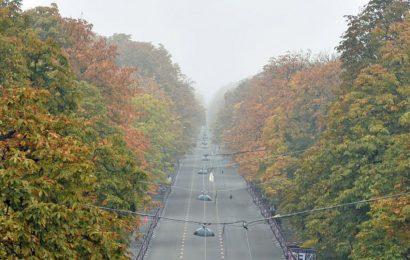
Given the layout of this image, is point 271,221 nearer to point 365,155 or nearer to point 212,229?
point 212,229

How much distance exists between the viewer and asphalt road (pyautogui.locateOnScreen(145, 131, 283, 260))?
157 ft

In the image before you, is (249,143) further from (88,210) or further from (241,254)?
(88,210)

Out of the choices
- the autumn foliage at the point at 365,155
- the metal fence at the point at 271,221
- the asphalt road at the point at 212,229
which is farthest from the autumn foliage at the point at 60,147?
the metal fence at the point at 271,221

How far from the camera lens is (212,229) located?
57.4 meters

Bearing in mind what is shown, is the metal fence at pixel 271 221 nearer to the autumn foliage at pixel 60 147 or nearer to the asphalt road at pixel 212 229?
the asphalt road at pixel 212 229

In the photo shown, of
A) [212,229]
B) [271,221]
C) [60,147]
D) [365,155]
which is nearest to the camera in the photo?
[60,147]

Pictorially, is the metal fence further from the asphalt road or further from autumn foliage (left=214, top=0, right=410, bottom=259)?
autumn foliage (left=214, top=0, right=410, bottom=259)

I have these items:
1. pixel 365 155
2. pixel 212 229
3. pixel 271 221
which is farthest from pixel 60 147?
pixel 271 221

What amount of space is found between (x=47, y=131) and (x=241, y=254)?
32.7 meters

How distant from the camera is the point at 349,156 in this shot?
3488 centimetres

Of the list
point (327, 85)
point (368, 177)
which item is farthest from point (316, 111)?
point (368, 177)

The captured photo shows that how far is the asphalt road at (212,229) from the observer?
157 feet

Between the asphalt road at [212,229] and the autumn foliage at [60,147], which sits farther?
the asphalt road at [212,229]

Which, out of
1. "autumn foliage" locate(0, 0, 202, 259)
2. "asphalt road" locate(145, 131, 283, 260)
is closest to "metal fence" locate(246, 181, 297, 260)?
"asphalt road" locate(145, 131, 283, 260)
